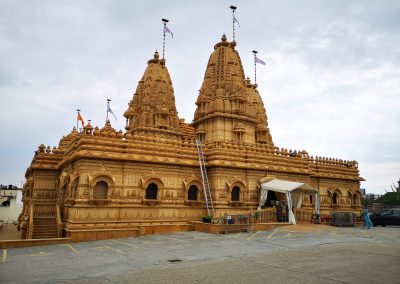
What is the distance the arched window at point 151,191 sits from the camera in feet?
77.6

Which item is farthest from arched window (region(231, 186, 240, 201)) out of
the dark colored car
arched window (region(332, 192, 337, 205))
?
arched window (region(332, 192, 337, 205))

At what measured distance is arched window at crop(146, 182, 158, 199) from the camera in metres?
→ 23.6

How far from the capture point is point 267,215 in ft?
79.6

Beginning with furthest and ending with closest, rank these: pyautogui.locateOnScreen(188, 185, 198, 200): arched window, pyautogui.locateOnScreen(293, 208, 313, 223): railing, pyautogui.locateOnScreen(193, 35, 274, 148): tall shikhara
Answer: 1. pyautogui.locateOnScreen(193, 35, 274, 148): tall shikhara
2. pyautogui.locateOnScreen(293, 208, 313, 223): railing
3. pyautogui.locateOnScreen(188, 185, 198, 200): arched window

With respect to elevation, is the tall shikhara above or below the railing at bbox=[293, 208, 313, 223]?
above

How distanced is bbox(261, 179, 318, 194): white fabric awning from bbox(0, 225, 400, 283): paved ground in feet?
20.2

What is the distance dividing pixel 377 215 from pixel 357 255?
17.7 m

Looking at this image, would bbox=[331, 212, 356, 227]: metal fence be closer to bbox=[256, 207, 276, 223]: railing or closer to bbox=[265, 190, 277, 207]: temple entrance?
bbox=[265, 190, 277, 207]: temple entrance

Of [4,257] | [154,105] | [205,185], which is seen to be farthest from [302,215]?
[4,257]

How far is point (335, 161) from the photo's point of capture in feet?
118

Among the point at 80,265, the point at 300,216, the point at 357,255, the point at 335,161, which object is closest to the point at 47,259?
the point at 80,265

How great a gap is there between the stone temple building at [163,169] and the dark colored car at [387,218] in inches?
220

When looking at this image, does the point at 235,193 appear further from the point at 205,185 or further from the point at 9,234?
the point at 9,234

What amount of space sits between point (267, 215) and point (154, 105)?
1779 cm
